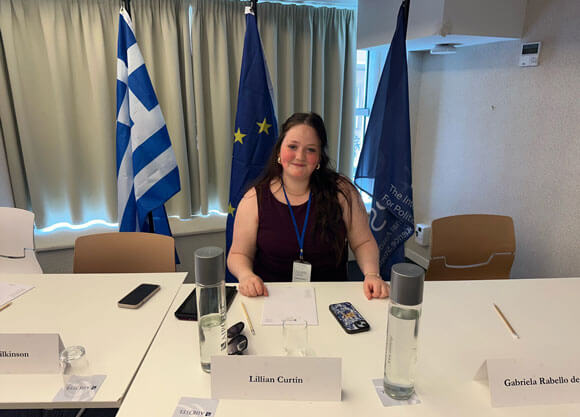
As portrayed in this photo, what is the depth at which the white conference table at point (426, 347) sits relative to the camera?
0.89m

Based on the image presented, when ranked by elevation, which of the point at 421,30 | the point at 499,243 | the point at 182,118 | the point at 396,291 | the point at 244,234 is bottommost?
the point at 499,243

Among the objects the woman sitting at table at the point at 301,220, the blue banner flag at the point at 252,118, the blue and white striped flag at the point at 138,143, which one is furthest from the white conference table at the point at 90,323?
the blue banner flag at the point at 252,118

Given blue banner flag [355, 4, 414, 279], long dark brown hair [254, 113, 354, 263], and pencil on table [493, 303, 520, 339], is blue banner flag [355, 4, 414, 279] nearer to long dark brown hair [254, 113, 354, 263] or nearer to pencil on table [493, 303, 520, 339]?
long dark brown hair [254, 113, 354, 263]

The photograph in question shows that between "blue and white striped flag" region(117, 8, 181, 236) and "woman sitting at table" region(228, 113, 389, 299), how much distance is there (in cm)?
80

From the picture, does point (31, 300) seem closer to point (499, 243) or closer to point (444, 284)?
point (444, 284)

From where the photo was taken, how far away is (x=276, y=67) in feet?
10.1

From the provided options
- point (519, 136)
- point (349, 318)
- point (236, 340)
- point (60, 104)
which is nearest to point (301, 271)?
point (349, 318)

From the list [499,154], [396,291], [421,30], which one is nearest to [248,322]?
[396,291]

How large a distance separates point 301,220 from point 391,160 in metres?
0.90

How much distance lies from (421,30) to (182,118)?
1734mm

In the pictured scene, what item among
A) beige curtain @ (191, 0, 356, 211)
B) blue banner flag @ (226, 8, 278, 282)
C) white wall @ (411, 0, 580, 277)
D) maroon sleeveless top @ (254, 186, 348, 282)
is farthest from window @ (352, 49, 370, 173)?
maroon sleeveless top @ (254, 186, 348, 282)

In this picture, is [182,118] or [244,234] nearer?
[244,234]

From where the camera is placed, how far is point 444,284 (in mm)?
1481

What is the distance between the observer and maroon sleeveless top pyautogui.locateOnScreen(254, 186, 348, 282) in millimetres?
1698
